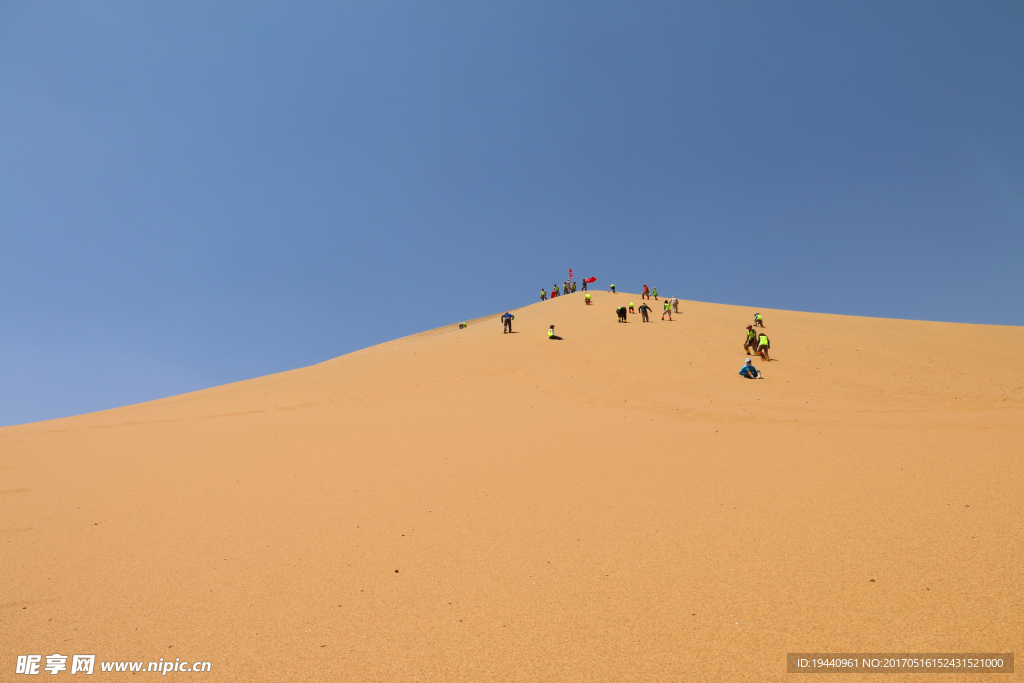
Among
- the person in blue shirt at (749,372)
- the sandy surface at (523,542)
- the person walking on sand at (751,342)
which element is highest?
the person walking on sand at (751,342)

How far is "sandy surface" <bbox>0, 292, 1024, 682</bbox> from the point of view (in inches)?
129

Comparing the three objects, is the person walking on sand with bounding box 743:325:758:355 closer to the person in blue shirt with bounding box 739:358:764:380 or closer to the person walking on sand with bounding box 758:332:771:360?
the person walking on sand with bounding box 758:332:771:360

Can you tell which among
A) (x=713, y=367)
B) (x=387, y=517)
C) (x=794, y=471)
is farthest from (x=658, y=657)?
(x=713, y=367)

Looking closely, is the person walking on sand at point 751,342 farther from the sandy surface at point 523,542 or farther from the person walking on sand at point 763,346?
the sandy surface at point 523,542

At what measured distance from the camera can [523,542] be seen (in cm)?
481

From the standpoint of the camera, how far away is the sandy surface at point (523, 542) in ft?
10.7

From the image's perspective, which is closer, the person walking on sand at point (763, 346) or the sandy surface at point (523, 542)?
the sandy surface at point (523, 542)

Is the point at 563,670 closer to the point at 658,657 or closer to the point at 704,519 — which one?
the point at 658,657

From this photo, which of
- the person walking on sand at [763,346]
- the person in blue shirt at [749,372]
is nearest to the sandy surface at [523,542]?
the person in blue shirt at [749,372]

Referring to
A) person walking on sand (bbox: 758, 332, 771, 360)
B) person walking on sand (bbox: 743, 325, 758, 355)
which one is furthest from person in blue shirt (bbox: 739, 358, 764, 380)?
person walking on sand (bbox: 743, 325, 758, 355)

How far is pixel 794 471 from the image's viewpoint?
6.45m

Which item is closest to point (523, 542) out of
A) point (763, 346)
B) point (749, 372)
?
point (749, 372)

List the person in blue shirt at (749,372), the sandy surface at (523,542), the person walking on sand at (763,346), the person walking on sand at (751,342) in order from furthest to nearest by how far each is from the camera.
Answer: the person walking on sand at (751,342), the person walking on sand at (763,346), the person in blue shirt at (749,372), the sandy surface at (523,542)

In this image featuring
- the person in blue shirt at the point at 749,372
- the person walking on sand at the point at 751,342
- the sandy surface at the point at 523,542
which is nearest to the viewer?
the sandy surface at the point at 523,542
